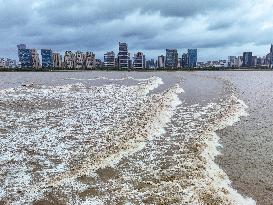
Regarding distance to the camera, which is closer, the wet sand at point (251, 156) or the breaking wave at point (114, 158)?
the breaking wave at point (114, 158)

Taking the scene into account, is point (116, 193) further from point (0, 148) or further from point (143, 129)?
point (143, 129)

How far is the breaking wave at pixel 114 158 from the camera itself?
431 inches

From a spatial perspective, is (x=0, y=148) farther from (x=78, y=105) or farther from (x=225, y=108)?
(x=225, y=108)

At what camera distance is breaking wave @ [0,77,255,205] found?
35.9ft

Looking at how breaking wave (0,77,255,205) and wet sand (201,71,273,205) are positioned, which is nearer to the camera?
breaking wave (0,77,255,205)

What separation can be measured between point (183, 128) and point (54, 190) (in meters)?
10.6

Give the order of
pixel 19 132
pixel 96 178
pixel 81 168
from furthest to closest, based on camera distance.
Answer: pixel 19 132
pixel 81 168
pixel 96 178

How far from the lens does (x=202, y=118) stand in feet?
78.0

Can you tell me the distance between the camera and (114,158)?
1463 centimetres

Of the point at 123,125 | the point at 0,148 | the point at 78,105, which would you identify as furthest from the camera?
the point at 78,105

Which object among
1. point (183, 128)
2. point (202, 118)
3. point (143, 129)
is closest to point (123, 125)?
point (143, 129)

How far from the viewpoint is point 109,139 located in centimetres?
1781

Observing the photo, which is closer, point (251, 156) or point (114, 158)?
point (114, 158)

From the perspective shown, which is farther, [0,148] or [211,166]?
[0,148]
